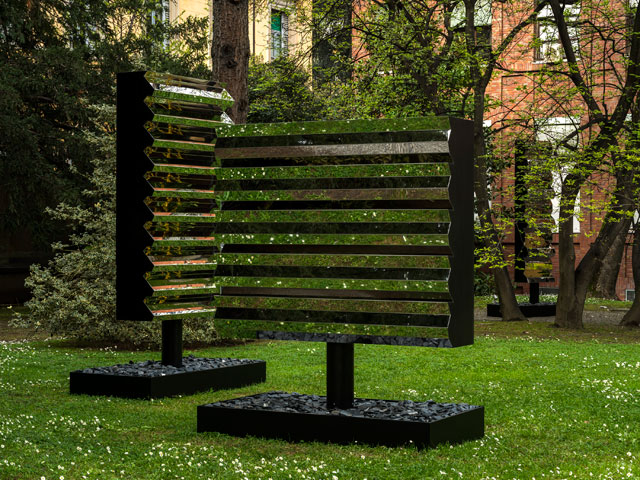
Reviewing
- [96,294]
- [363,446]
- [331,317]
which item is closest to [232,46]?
[96,294]

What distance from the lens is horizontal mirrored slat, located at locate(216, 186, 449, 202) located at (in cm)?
731

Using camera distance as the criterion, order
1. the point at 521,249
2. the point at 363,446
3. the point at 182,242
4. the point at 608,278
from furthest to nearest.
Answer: the point at 608,278
the point at 521,249
the point at 182,242
the point at 363,446

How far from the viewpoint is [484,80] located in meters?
18.7

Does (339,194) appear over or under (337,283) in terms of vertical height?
over

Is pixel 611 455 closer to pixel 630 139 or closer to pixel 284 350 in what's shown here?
pixel 284 350

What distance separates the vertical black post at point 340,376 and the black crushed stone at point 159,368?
2.74 m

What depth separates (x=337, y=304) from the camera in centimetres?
757

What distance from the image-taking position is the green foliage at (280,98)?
25.2 m

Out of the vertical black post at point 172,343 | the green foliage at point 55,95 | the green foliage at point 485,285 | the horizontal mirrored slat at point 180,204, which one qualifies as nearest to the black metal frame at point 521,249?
the green foliage at point 485,285

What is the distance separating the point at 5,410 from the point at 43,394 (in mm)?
1126

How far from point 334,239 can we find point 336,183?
47 cm

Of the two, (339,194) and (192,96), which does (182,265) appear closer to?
(192,96)

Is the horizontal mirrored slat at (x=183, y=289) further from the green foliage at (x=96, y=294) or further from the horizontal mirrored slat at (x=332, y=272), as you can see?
the green foliage at (x=96, y=294)

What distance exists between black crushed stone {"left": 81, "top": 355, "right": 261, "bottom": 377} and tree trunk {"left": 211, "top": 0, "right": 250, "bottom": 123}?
638 centimetres
